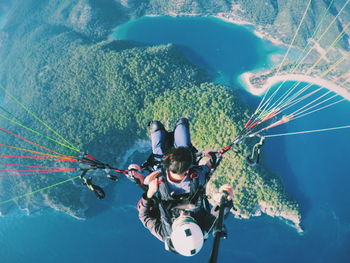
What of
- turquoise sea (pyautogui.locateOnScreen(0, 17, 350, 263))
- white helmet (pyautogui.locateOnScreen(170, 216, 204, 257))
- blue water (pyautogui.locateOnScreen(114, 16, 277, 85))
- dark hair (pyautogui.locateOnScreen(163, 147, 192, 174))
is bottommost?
white helmet (pyautogui.locateOnScreen(170, 216, 204, 257))

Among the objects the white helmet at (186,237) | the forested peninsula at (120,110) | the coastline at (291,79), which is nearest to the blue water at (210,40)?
the coastline at (291,79)

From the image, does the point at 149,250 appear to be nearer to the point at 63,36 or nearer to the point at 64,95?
the point at 64,95

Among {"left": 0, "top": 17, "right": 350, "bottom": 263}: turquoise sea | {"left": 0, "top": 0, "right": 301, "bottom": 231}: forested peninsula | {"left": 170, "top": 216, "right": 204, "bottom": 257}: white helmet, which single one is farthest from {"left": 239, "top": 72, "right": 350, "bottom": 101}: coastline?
{"left": 170, "top": 216, "right": 204, "bottom": 257}: white helmet

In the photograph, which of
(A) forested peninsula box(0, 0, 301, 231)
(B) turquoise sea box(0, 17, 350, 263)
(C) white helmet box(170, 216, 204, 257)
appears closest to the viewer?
(C) white helmet box(170, 216, 204, 257)

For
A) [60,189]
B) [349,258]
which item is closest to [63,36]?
[60,189]

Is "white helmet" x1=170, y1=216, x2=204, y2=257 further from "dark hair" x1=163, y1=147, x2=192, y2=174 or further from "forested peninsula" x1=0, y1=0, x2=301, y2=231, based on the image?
"forested peninsula" x1=0, y1=0, x2=301, y2=231

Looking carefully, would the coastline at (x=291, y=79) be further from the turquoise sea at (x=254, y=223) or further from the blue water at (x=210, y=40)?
the blue water at (x=210, y=40)
